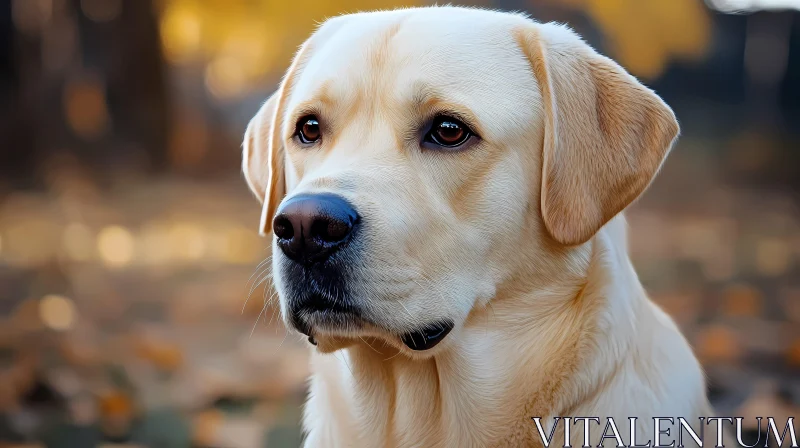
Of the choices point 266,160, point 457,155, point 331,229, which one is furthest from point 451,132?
point 266,160

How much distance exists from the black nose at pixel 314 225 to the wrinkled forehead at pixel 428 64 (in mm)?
567

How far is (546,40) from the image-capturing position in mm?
2906

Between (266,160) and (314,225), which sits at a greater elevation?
(314,225)

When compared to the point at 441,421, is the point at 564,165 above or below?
above

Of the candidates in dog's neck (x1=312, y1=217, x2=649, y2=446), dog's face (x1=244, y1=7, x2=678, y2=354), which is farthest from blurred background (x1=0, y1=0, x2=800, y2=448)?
dog's face (x1=244, y1=7, x2=678, y2=354)

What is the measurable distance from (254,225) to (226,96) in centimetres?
204

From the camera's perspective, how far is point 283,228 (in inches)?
92.4

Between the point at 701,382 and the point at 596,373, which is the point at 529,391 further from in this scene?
the point at 701,382

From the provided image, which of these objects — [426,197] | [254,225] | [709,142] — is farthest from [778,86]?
[426,197]

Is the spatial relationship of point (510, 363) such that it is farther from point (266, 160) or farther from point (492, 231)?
point (266, 160)

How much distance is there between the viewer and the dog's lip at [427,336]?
8.49ft

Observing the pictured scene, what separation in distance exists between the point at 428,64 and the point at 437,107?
16cm

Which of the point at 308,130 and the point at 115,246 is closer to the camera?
the point at 308,130

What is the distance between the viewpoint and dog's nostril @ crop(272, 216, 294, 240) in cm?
233
